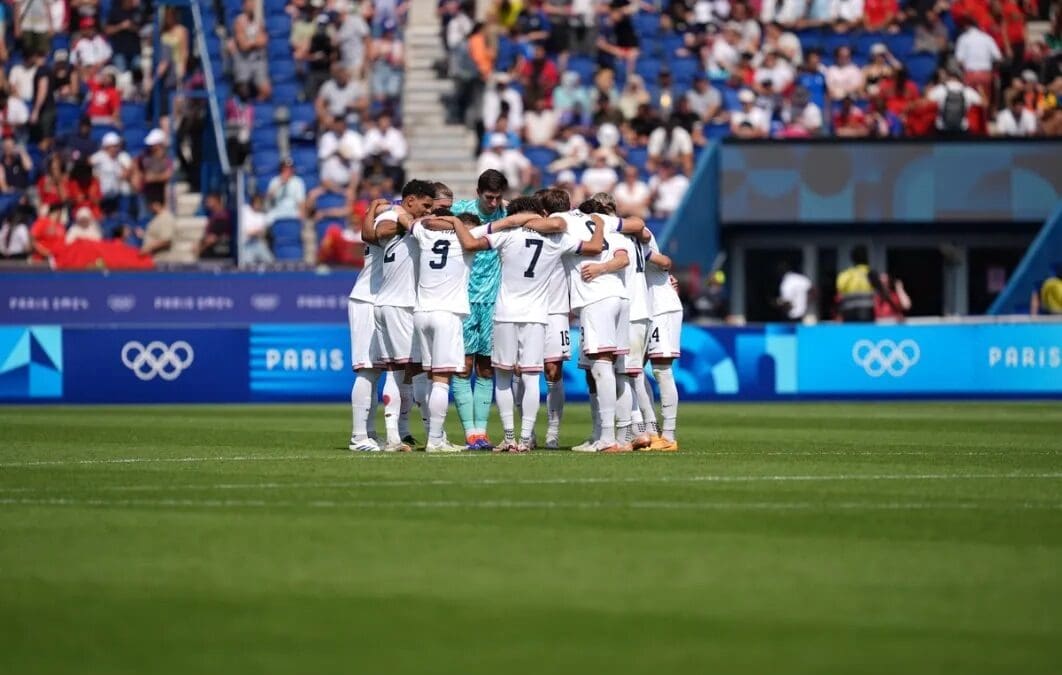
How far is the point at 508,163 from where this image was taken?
100ft

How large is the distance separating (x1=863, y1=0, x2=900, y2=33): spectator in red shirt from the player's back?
20713mm

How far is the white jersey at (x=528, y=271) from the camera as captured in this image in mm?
14570

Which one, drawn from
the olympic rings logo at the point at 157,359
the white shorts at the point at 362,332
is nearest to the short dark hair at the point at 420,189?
the white shorts at the point at 362,332

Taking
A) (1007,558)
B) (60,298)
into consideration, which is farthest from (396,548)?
(60,298)

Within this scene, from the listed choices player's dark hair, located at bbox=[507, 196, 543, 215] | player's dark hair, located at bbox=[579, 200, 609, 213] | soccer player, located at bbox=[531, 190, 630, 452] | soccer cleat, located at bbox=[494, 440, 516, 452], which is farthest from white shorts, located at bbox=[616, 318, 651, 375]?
player's dark hair, located at bbox=[507, 196, 543, 215]

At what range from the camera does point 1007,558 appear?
884 cm

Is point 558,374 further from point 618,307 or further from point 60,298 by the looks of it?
point 60,298

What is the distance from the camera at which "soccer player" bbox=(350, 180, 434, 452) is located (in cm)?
1477

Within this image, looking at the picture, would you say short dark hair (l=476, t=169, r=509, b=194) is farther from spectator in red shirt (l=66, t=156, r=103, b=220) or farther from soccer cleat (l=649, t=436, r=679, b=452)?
spectator in red shirt (l=66, t=156, r=103, b=220)

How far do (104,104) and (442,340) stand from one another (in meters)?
19.6

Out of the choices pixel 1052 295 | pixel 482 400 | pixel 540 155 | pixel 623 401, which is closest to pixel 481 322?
pixel 482 400

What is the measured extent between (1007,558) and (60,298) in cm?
2125

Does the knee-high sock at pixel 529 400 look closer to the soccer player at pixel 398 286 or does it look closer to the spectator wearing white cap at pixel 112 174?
the soccer player at pixel 398 286

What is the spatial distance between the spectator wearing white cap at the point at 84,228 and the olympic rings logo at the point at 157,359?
12.8 ft
